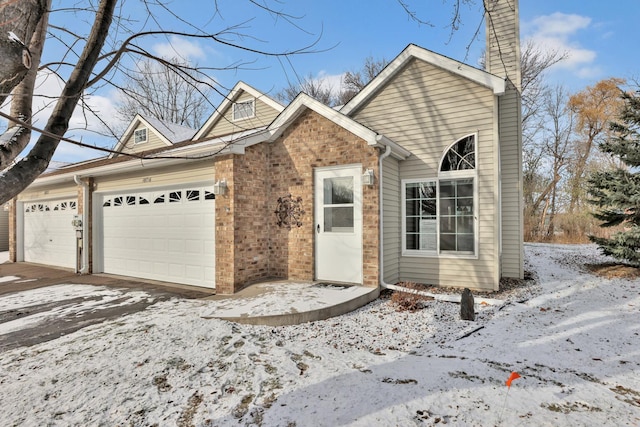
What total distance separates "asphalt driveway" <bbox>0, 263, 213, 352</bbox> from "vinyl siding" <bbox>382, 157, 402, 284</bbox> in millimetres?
3715

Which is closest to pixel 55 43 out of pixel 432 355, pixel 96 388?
pixel 96 388

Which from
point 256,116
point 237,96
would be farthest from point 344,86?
point 256,116

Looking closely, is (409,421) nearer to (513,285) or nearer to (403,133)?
(513,285)

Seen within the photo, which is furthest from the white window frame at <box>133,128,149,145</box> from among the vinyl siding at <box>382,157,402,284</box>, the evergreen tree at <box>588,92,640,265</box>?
the evergreen tree at <box>588,92,640,265</box>

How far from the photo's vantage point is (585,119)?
20.0 meters

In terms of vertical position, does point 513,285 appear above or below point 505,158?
below

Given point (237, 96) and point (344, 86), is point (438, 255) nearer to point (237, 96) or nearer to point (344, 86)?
point (237, 96)

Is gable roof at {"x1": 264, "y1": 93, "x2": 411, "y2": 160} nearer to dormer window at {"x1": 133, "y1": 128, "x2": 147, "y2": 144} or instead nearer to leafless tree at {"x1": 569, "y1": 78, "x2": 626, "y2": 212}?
dormer window at {"x1": 133, "y1": 128, "x2": 147, "y2": 144}

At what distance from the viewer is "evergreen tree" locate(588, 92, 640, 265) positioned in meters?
7.93

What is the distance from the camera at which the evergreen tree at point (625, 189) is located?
7930 mm

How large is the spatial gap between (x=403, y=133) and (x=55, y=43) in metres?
6.24

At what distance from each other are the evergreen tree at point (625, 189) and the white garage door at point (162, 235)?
1008 cm

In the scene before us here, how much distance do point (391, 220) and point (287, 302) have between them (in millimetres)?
2937

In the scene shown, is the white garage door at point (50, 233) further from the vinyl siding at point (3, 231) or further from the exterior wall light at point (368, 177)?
the exterior wall light at point (368, 177)
